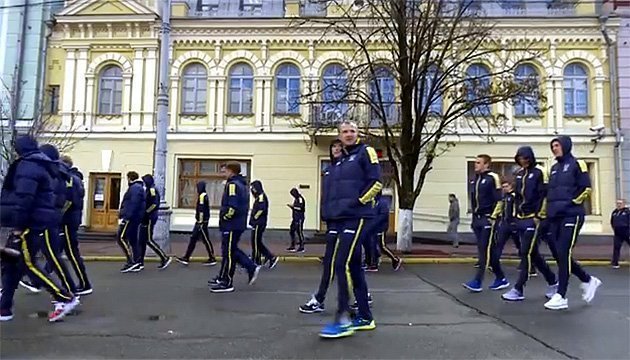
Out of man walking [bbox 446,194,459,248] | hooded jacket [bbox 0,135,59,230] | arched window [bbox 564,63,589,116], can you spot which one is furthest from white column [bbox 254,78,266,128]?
hooded jacket [bbox 0,135,59,230]

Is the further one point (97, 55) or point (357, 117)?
point (97, 55)

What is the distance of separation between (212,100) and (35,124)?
6.76m

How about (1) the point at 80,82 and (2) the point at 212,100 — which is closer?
(2) the point at 212,100

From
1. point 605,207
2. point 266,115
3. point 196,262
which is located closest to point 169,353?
point 196,262

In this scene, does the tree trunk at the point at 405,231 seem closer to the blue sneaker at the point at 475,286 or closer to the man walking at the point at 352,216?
the blue sneaker at the point at 475,286

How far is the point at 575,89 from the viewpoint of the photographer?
72.6ft

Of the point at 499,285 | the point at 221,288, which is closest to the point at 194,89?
the point at 221,288

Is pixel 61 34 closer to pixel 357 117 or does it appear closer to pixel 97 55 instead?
pixel 97 55

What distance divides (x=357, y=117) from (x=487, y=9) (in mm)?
7925

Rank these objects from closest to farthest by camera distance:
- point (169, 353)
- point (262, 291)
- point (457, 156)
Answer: point (169, 353) → point (262, 291) → point (457, 156)

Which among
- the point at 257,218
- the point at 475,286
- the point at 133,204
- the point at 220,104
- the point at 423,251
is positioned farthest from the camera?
the point at 220,104

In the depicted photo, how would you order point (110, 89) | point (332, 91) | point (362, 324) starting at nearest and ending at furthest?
point (362, 324)
point (332, 91)
point (110, 89)

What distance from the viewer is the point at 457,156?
22000 mm

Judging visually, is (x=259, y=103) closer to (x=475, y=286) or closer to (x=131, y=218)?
(x=131, y=218)
